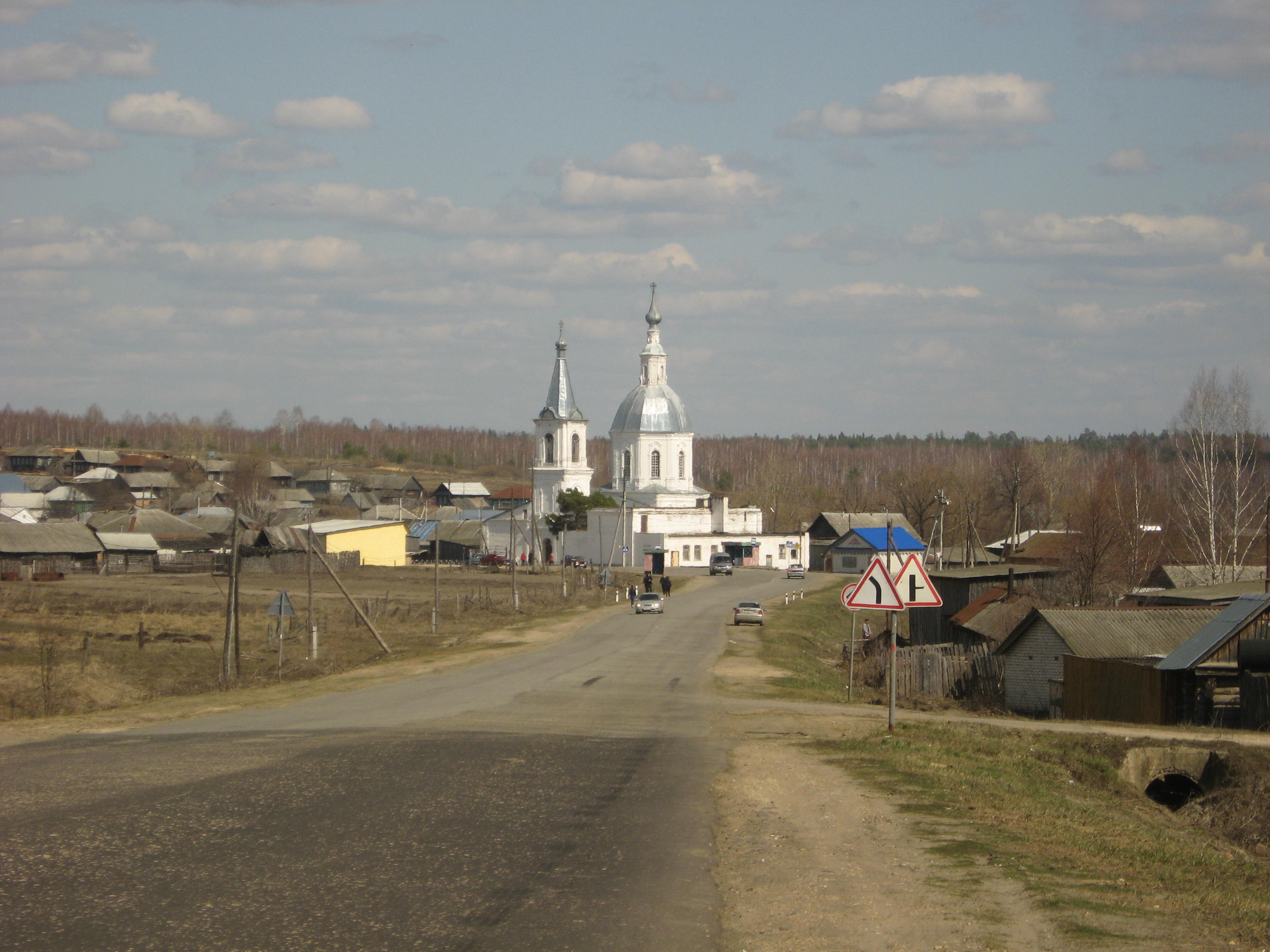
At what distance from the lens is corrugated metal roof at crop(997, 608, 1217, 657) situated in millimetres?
27984

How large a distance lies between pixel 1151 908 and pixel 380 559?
273 ft

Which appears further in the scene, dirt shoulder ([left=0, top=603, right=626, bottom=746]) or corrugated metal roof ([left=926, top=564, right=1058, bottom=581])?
corrugated metal roof ([left=926, top=564, right=1058, bottom=581])

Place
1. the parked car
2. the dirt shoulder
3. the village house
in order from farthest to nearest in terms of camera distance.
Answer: the village house
the parked car
the dirt shoulder

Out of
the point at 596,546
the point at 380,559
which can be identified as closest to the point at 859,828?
the point at 596,546

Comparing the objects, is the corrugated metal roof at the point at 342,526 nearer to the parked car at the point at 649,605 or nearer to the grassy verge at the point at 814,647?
the grassy verge at the point at 814,647

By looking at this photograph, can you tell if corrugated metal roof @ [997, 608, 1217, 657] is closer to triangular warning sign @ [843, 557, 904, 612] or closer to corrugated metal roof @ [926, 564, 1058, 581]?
corrugated metal roof @ [926, 564, 1058, 581]

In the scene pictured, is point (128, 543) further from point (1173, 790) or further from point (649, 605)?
point (1173, 790)

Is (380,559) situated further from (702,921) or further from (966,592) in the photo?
(702,921)

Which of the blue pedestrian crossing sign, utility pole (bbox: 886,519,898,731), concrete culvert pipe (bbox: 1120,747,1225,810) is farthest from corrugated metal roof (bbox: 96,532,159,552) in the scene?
concrete culvert pipe (bbox: 1120,747,1225,810)

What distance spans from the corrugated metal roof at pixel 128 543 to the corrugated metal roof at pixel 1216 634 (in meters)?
71.3

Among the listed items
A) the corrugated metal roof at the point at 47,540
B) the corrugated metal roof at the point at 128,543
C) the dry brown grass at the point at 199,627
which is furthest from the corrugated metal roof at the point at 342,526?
the corrugated metal roof at the point at 47,540

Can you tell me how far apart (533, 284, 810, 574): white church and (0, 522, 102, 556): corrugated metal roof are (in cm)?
2911

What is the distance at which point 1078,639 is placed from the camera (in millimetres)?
27953

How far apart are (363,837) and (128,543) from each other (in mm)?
79383
